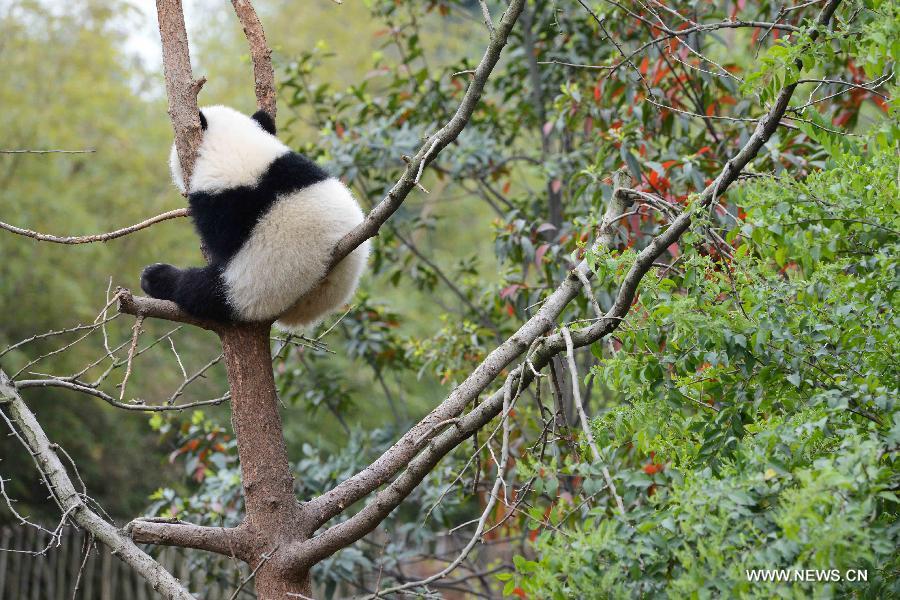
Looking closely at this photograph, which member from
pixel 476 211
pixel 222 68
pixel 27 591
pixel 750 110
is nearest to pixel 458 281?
pixel 750 110

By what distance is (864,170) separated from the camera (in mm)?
1893

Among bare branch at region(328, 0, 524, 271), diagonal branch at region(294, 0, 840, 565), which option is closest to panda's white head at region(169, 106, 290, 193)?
bare branch at region(328, 0, 524, 271)

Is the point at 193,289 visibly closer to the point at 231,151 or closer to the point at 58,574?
the point at 231,151

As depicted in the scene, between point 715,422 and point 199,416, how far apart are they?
302 centimetres

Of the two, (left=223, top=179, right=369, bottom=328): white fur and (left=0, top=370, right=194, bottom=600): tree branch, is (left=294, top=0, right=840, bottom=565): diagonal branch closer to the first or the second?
(left=0, top=370, right=194, bottom=600): tree branch

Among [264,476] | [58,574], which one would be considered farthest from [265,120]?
[58,574]

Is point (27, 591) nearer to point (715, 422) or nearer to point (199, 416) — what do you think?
point (199, 416)

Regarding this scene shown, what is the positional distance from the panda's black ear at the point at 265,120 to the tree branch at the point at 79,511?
1.26 m

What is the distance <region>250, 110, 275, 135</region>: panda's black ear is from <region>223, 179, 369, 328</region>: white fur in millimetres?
324

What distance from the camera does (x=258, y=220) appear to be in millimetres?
2971

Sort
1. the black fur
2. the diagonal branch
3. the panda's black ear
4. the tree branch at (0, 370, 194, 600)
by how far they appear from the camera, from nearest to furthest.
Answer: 1. the diagonal branch
2. the tree branch at (0, 370, 194, 600)
3. the black fur
4. the panda's black ear

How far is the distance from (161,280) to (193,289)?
0.30 m

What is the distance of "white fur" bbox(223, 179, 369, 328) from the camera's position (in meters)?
2.85

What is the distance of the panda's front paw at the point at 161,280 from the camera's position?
297 centimetres
